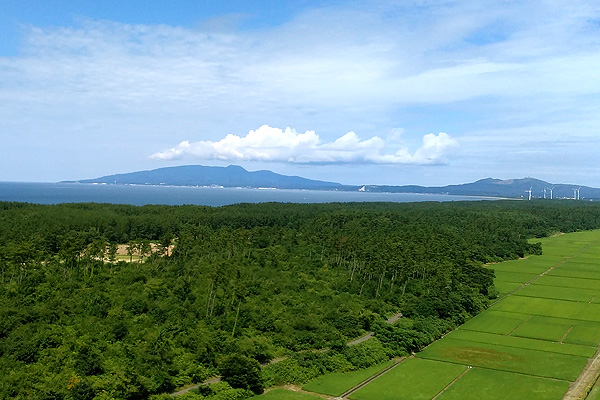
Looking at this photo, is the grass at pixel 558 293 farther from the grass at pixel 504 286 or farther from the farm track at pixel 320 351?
the farm track at pixel 320 351

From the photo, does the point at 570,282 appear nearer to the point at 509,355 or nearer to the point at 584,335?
the point at 584,335

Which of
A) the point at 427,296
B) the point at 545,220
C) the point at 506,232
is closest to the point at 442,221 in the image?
the point at 506,232

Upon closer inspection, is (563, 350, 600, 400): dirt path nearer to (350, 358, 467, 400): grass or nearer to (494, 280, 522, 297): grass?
(350, 358, 467, 400): grass

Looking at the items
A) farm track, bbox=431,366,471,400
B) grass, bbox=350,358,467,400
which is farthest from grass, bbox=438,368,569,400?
grass, bbox=350,358,467,400

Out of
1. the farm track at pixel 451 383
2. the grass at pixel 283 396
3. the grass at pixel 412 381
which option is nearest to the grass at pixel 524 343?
the grass at pixel 412 381

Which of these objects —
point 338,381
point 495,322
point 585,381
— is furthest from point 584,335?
point 338,381
